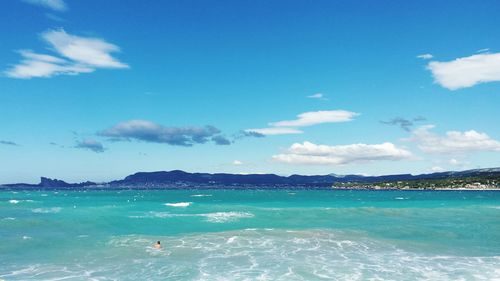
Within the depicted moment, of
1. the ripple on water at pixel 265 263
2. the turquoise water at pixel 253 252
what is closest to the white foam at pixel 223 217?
the turquoise water at pixel 253 252

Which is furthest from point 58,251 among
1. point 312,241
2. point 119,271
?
point 312,241

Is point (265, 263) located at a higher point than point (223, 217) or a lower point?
lower

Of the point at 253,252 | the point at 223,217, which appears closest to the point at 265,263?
the point at 253,252

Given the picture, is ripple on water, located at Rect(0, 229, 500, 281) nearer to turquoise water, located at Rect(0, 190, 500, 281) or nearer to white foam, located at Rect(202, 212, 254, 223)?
turquoise water, located at Rect(0, 190, 500, 281)

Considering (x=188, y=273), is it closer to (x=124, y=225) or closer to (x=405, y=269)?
(x=405, y=269)

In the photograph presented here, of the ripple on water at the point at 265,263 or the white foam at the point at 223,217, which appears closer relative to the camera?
the ripple on water at the point at 265,263

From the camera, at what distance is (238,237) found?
41.4 m

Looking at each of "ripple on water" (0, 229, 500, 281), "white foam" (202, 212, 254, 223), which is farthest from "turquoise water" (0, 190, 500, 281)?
"white foam" (202, 212, 254, 223)

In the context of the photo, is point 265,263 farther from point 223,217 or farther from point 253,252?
point 223,217

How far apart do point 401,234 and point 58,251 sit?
3215 centimetres

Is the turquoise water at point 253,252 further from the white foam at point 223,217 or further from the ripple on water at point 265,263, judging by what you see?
the white foam at point 223,217

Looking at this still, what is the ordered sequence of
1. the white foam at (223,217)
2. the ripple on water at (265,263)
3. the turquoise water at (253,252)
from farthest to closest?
1. the white foam at (223,217)
2. the turquoise water at (253,252)
3. the ripple on water at (265,263)

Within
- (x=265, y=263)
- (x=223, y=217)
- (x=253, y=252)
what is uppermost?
(x=223, y=217)

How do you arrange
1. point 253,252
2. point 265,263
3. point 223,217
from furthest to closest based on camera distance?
1. point 223,217
2. point 253,252
3. point 265,263
